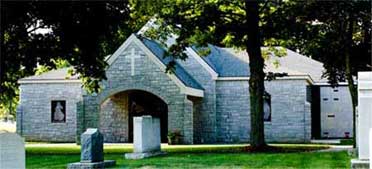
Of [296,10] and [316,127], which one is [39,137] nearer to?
[316,127]

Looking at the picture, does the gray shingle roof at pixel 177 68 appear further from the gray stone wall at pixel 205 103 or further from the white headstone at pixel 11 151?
the white headstone at pixel 11 151

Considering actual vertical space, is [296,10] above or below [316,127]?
above

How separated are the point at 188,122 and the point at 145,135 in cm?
1159

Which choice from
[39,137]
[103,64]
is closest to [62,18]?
[103,64]

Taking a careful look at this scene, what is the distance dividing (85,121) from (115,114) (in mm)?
2856

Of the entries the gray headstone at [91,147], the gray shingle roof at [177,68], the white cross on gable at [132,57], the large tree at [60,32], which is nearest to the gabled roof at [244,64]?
the gray shingle roof at [177,68]

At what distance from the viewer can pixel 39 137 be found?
36625 millimetres

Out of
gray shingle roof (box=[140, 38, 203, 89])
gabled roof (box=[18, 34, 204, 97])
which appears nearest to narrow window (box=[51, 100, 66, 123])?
gabled roof (box=[18, 34, 204, 97])

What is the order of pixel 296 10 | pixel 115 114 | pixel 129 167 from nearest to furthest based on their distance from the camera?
pixel 129 167 → pixel 296 10 → pixel 115 114

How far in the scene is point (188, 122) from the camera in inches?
1212

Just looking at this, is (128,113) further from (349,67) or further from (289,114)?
(349,67)

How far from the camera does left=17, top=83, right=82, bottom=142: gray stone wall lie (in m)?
36.4

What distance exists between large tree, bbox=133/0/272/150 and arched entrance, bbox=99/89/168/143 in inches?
430

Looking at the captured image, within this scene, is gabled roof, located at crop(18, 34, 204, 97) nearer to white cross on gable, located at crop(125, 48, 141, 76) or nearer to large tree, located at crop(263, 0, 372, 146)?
white cross on gable, located at crop(125, 48, 141, 76)
